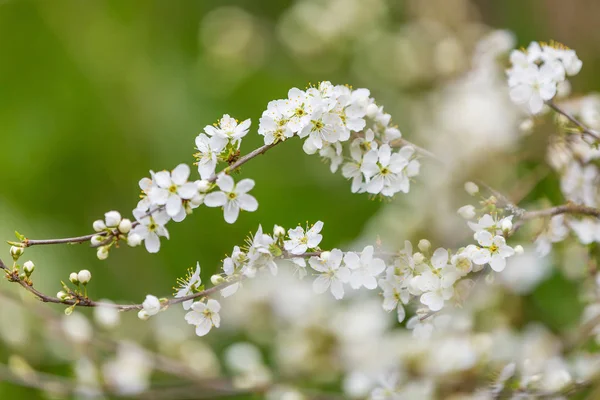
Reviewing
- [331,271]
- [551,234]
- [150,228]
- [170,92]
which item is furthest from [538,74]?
[170,92]

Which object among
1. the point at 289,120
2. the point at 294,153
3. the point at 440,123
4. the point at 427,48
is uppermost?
the point at 427,48

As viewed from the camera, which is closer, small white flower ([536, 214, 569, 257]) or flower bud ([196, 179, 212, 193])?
flower bud ([196, 179, 212, 193])

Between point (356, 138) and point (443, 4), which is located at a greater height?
point (443, 4)

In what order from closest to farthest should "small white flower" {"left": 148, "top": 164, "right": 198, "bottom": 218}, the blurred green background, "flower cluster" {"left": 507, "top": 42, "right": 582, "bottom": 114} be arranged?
1. "small white flower" {"left": 148, "top": 164, "right": 198, "bottom": 218}
2. "flower cluster" {"left": 507, "top": 42, "right": 582, "bottom": 114}
3. the blurred green background

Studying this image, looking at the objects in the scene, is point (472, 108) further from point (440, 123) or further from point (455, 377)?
point (455, 377)

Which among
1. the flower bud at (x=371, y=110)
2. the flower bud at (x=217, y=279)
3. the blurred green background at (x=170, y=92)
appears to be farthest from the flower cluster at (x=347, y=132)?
the blurred green background at (x=170, y=92)

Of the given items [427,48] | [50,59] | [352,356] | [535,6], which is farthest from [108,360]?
[535,6]

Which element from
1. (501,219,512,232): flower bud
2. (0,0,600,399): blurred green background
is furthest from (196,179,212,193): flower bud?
(0,0,600,399): blurred green background

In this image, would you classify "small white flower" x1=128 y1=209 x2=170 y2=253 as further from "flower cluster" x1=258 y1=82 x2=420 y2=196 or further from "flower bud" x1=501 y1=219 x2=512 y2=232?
"flower bud" x1=501 y1=219 x2=512 y2=232
